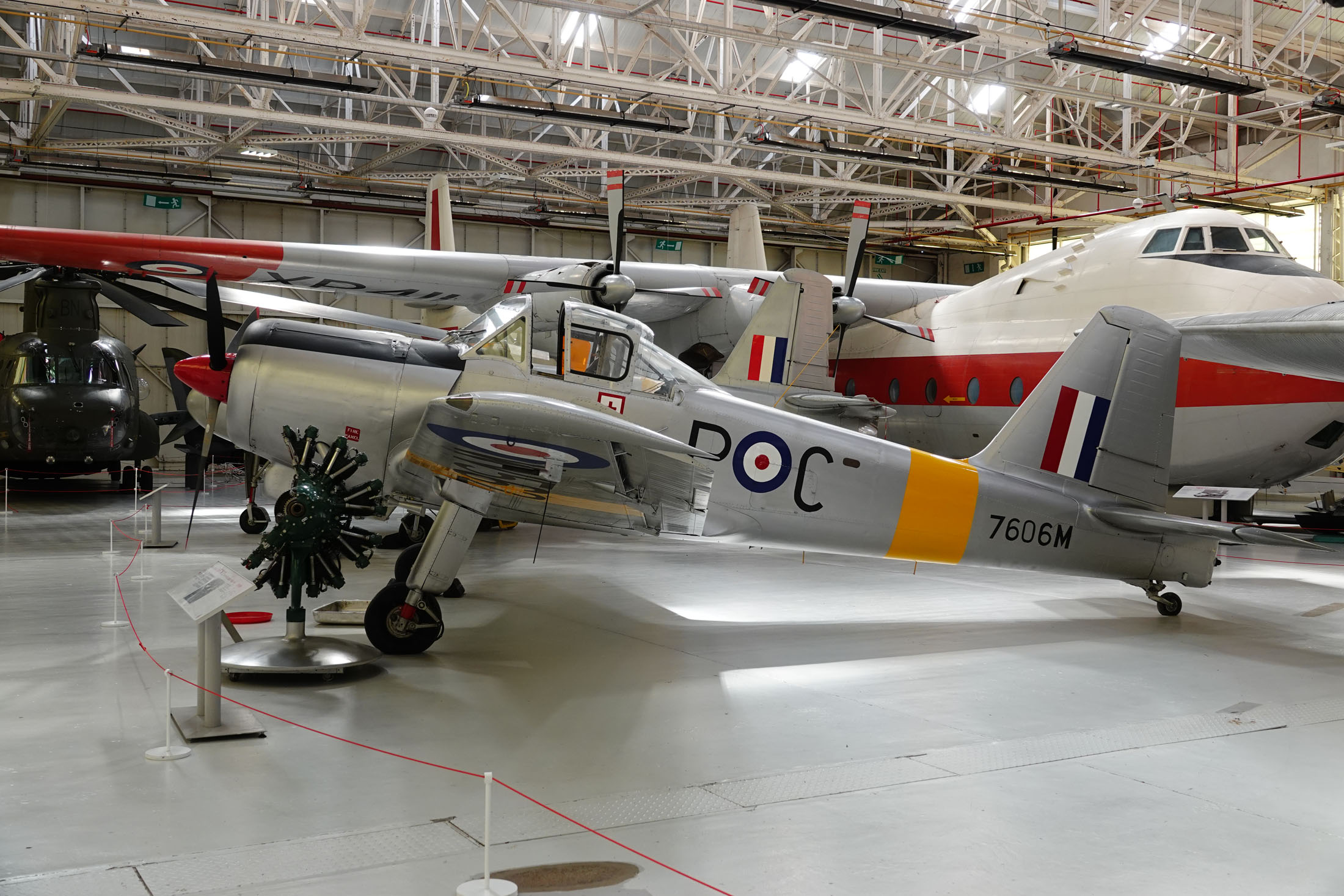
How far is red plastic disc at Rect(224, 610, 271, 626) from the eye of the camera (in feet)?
23.4

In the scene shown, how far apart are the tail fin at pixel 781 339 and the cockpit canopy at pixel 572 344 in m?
5.13

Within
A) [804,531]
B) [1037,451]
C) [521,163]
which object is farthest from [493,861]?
[521,163]

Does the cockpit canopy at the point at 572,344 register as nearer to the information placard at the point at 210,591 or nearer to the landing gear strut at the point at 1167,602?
the information placard at the point at 210,591

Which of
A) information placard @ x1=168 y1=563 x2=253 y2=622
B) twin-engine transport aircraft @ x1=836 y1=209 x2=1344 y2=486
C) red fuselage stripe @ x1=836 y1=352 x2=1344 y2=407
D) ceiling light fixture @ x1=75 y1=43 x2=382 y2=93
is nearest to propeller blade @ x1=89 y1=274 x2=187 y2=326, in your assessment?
ceiling light fixture @ x1=75 y1=43 x2=382 y2=93

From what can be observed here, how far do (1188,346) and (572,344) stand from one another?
4806mm

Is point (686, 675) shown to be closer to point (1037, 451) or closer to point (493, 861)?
point (493, 861)

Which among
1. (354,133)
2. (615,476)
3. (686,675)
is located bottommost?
(686,675)

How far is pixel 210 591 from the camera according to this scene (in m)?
4.56

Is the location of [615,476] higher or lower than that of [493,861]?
higher

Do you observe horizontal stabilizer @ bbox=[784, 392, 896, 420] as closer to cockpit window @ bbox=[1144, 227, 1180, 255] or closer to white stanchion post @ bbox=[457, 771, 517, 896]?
cockpit window @ bbox=[1144, 227, 1180, 255]

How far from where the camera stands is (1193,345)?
778cm

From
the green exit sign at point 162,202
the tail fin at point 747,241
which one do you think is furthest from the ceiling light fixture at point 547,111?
the green exit sign at point 162,202

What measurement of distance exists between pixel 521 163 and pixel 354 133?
803 cm

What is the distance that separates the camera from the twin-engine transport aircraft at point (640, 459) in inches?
217
